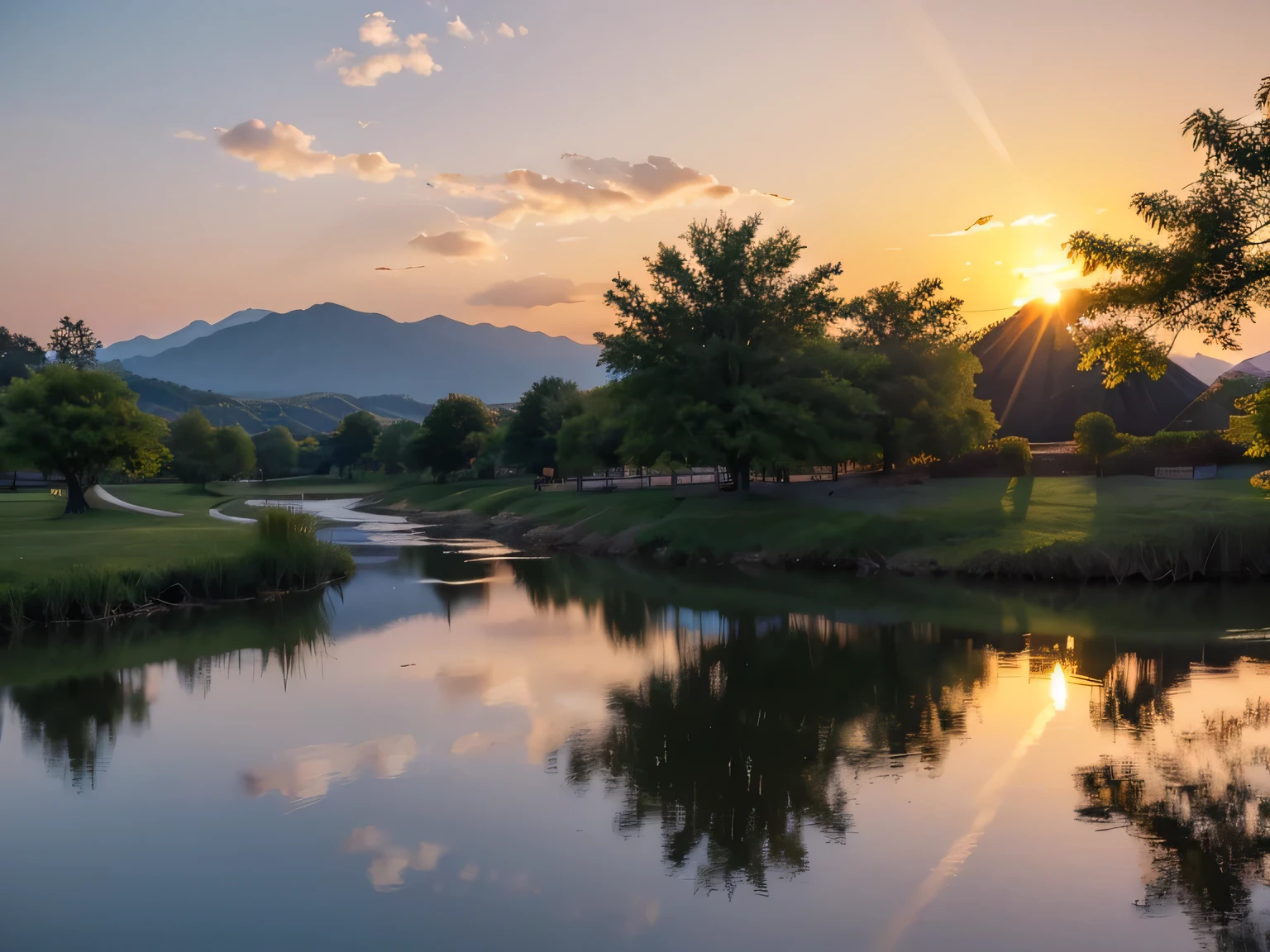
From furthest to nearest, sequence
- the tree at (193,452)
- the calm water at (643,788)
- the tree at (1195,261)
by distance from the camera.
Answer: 1. the tree at (193,452)
2. the tree at (1195,261)
3. the calm water at (643,788)

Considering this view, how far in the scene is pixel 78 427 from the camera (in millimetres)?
54562

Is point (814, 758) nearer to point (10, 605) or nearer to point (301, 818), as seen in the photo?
point (301, 818)

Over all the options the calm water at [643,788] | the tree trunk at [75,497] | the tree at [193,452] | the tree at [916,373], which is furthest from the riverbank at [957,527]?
the tree at [193,452]

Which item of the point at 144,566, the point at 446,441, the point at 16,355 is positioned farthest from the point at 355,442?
the point at 144,566

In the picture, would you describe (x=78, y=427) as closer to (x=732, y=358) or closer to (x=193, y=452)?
(x=732, y=358)

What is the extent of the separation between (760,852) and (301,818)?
20.2 feet

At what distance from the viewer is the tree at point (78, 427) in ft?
175

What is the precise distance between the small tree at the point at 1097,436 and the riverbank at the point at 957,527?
5791 millimetres

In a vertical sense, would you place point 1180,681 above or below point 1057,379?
below

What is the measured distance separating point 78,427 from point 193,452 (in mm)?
76067

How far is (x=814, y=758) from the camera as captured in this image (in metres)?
14.7

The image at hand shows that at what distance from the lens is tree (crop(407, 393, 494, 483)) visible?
359 feet

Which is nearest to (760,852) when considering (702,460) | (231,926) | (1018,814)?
(1018,814)

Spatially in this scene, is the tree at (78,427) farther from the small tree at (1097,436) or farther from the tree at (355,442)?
the tree at (355,442)
